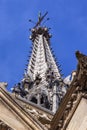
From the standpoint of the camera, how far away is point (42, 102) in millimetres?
48219

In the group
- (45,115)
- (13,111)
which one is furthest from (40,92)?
(13,111)

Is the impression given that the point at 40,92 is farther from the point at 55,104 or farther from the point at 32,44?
the point at 32,44

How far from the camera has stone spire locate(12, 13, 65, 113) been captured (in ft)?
160

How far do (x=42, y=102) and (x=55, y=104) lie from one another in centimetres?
210

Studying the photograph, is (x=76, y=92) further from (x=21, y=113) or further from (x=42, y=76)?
(x=42, y=76)

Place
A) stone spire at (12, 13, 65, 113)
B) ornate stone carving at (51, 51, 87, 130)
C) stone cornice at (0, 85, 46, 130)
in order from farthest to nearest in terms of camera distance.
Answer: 1. stone spire at (12, 13, 65, 113)
2. stone cornice at (0, 85, 46, 130)
3. ornate stone carving at (51, 51, 87, 130)

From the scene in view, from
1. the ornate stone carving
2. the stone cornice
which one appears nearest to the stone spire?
the stone cornice

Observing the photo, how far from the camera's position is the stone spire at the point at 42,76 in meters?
48.7

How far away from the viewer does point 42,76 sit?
55.8 metres

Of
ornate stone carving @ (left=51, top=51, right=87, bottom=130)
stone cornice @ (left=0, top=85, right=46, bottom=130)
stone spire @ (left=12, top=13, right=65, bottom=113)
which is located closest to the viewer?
ornate stone carving @ (left=51, top=51, right=87, bottom=130)

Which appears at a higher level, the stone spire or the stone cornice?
the stone spire

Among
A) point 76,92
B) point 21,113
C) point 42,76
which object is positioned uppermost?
point 42,76

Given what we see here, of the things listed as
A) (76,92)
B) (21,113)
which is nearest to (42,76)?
(21,113)

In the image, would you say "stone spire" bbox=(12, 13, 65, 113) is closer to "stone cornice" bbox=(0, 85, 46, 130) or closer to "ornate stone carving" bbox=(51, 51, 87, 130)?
"stone cornice" bbox=(0, 85, 46, 130)
